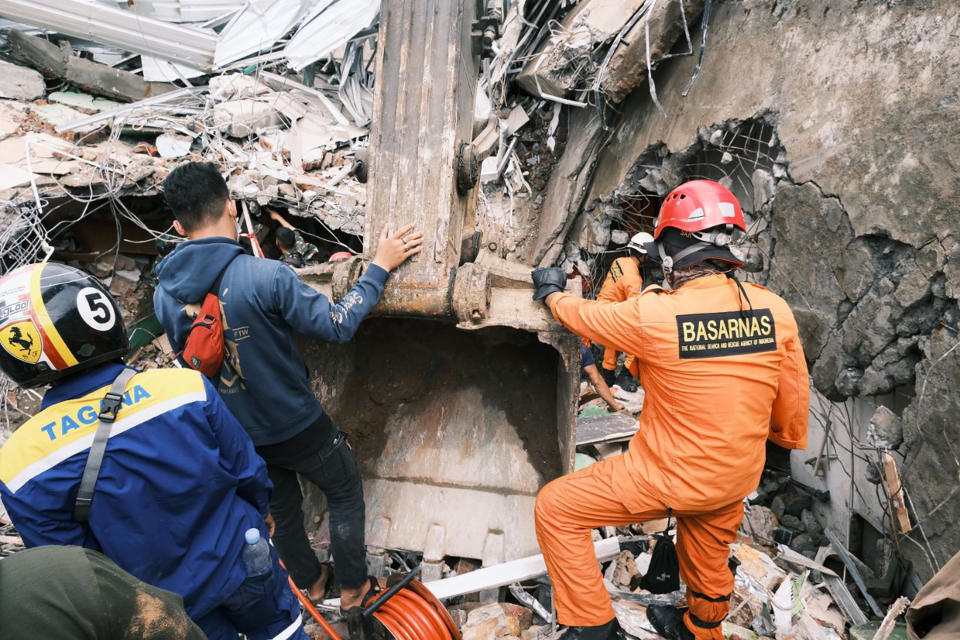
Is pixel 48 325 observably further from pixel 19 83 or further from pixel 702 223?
pixel 19 83

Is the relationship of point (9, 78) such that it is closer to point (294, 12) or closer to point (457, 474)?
point (294, 12)

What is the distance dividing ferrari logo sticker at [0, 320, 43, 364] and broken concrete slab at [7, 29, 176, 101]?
6.62 metres

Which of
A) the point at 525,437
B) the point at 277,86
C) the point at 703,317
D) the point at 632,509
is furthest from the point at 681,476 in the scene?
the point at 277,86

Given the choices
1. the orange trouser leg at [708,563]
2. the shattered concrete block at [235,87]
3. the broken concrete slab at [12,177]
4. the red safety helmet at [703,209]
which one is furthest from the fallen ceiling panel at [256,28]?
the orange trouser leg at [708,563]

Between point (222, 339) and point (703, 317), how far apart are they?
1886 mm

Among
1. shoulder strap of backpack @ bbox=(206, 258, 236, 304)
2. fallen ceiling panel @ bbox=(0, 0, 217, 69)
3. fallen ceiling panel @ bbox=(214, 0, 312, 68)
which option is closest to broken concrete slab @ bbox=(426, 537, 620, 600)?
shoulder strap of backpack @ bbox=(206, 258, 236, 304)

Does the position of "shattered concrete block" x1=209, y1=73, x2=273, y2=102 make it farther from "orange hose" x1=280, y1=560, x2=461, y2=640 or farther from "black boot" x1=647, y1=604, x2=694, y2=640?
"black boot" x1=647, y1=604, x2=694, y2=640

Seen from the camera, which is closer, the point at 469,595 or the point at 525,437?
the point at 469,595

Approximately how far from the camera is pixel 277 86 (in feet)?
22.1

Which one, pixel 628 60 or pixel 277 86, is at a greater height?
pixel 628 60

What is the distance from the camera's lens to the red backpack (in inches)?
83.3

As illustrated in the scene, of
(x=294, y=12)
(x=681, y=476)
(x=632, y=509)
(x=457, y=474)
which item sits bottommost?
(x=457, y=474)

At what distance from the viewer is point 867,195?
2852 mm

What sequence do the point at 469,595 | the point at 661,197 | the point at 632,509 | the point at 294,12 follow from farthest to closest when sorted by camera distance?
the point at 294,12, the point at 661,197, the point at 469,595, the point at 632,509
